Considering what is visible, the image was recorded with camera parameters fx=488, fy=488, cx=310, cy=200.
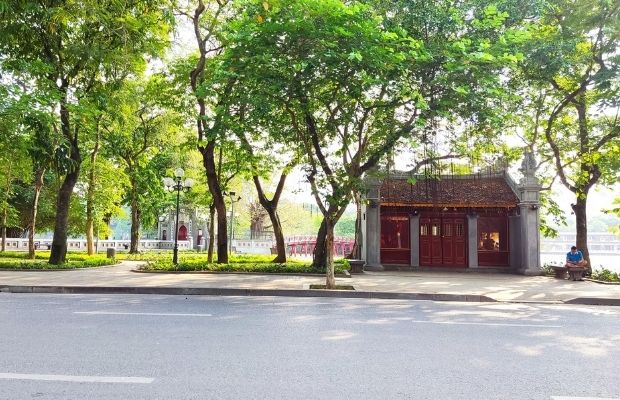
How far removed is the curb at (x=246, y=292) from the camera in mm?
13398

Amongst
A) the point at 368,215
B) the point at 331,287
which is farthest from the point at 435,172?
the point at 331,287

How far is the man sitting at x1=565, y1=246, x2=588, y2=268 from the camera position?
19156 mm

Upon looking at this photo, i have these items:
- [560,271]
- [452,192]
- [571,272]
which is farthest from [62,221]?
[571,272]

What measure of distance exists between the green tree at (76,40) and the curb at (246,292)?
6201mm

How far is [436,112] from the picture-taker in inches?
539

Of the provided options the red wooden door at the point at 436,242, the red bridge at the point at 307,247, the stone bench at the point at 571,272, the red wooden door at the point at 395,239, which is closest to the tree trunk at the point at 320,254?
the red wooden door at the point at 395,239

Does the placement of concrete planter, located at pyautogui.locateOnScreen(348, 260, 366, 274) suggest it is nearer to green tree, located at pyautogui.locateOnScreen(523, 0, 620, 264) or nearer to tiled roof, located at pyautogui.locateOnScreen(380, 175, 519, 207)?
tiled roof, located at pyautogui.locateOnScreen(380, 175, 519, 207)

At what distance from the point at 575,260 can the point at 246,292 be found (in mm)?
13725

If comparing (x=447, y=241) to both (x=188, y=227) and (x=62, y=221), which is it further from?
(x=188, y=227)

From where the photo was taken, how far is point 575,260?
19.5m

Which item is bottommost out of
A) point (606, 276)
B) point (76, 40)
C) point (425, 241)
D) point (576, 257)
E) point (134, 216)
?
point (606, 276)

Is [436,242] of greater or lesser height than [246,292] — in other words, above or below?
above

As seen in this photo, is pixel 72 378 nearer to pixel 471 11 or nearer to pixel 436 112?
pixel 436 112

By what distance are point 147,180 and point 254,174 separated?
13576mm
